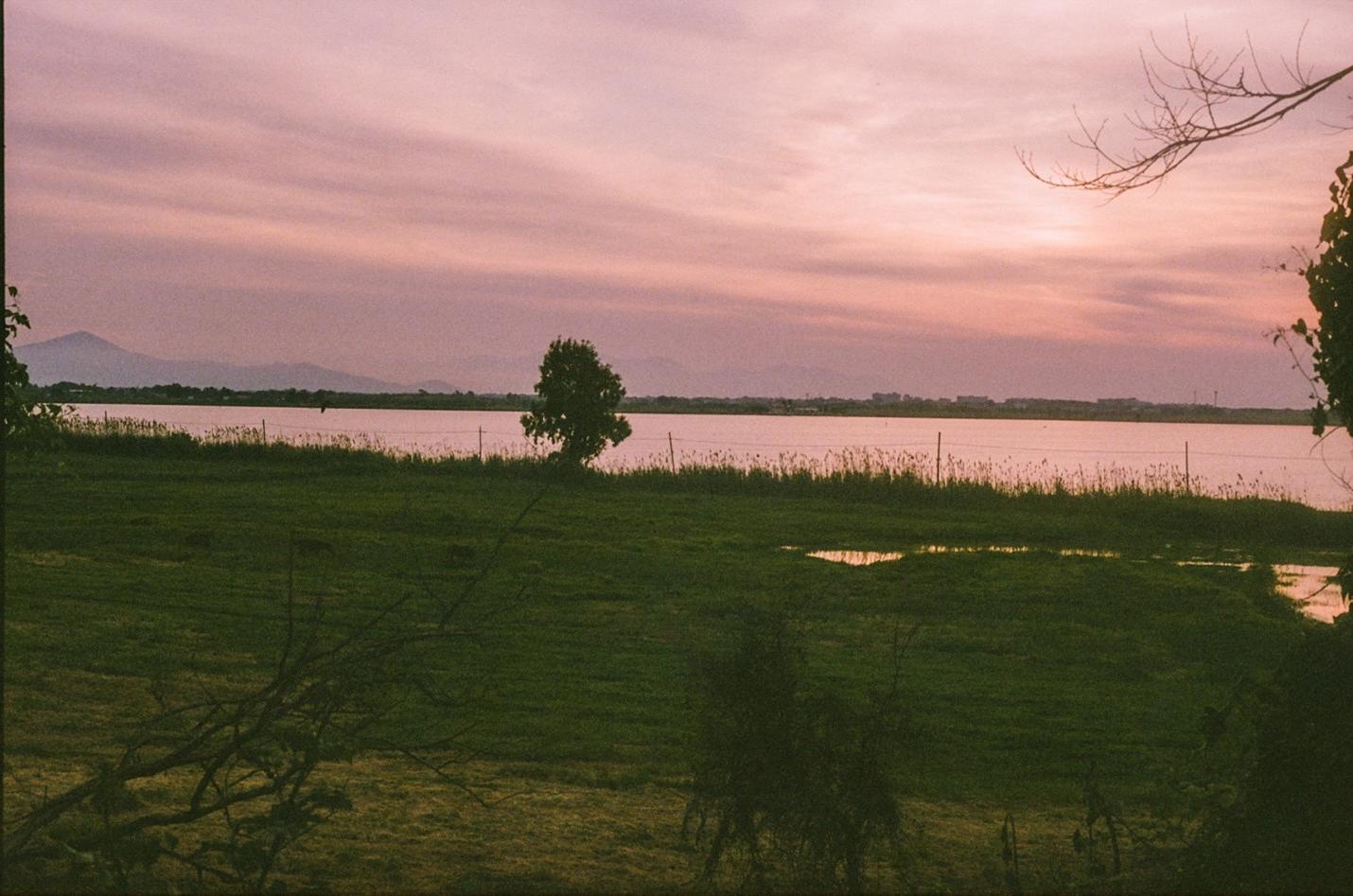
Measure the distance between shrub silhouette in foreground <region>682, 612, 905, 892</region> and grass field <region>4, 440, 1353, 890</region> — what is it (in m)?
0.31

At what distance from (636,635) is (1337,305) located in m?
7.46

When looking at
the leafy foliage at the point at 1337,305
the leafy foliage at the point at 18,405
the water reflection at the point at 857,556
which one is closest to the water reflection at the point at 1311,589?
the water reflection at the point at 857,556

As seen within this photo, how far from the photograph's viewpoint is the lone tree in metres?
29.6

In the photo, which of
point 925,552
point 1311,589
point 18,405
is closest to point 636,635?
point 18,405

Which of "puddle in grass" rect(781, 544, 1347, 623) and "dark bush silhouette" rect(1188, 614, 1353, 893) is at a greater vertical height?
"dark bush silhouette" rect(1188, 614, 1353, 893)

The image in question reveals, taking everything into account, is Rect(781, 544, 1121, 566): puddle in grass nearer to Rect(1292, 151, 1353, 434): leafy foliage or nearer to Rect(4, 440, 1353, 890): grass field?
Rect(4, 440, 1353, 890): grass field

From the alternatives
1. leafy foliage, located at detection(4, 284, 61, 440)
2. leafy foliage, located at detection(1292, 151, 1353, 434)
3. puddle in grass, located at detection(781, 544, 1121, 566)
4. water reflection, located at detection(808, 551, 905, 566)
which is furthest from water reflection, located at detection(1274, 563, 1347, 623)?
leafy foliage, located at detection(4, 284, 61, 440)

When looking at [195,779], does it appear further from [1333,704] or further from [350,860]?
[1333,704]

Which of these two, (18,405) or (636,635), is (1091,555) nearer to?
(636,635)

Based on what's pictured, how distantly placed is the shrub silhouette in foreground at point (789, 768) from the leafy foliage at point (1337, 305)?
91.6 inches

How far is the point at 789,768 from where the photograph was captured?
4504 mm

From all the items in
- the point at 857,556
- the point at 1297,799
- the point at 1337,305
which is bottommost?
the point at 857,556

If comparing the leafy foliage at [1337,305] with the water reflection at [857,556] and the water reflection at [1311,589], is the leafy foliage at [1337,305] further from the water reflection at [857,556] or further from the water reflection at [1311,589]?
the water reflection at [857,556]

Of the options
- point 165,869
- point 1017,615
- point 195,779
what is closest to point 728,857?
point 165,869
